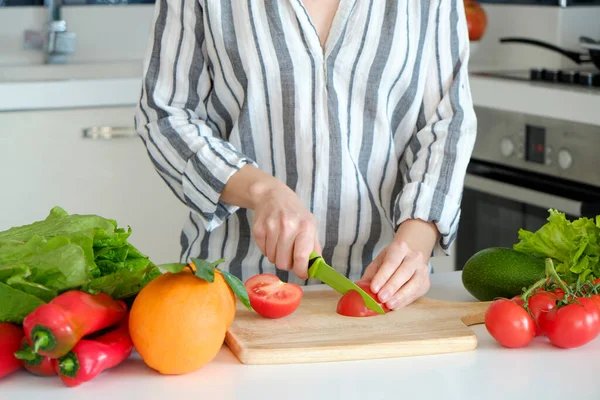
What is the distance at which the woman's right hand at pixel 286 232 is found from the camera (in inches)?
44.4

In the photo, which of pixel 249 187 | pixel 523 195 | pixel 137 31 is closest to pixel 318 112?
pixel 249 187

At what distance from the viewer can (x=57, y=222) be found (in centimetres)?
107

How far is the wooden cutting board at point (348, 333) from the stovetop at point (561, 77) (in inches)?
49.7

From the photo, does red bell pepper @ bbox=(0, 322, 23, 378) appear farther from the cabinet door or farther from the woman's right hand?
the cabinet door

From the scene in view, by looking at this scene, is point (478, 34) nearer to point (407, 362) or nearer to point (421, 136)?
point (421, 136)

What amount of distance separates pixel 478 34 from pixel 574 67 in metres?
0.36

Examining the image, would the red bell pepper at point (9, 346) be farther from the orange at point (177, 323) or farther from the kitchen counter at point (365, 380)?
the orange at point (177, 323)

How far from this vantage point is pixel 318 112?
1361 mm

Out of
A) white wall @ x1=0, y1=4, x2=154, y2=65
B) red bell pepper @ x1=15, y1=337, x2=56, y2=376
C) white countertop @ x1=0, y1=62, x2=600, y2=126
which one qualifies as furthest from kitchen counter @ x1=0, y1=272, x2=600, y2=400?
white wall @ x1=0, y1=4, x2=154, y2=65

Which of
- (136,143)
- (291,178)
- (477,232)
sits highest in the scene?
(291,178)

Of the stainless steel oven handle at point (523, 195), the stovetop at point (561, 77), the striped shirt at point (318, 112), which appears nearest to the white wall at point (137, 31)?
the stovetop at point (561, 77)

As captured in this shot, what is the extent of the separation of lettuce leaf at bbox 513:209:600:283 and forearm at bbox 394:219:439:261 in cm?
13

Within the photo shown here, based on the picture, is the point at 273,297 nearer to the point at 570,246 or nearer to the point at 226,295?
the point at 226,295

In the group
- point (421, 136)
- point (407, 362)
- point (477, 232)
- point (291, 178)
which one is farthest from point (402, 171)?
point (477, 232)
